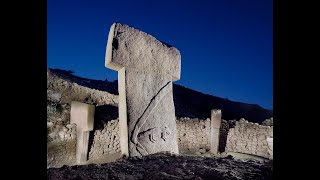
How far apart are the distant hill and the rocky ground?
14.1 m

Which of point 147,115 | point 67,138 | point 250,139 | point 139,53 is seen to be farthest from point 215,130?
point 139,53

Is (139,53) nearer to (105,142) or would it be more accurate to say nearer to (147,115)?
(147,115)

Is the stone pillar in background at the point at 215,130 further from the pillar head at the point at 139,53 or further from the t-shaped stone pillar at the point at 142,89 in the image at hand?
the t-shaped stone pillar at the point at 142,89

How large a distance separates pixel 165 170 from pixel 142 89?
1873mm

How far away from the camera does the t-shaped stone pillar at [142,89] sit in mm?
4078

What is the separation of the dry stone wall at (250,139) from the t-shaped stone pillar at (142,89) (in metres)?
5.81

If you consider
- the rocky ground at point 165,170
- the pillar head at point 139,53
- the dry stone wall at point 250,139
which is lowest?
the dry stone wall at point 250,139

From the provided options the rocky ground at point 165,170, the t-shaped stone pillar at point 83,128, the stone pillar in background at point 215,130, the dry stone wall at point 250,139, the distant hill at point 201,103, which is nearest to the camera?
the rocky ground at point 165,170

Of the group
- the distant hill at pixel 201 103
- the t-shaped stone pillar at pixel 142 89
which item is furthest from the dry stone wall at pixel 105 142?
the distant hill at pixel 201 103

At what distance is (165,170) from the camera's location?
2.78 meters

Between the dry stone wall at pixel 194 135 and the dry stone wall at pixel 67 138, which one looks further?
the dry stone wall at pixel 194 135

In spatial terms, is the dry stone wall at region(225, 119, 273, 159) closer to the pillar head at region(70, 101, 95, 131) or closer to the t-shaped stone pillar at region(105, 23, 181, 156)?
the pillar head at region(70, 101, 95, 131)
